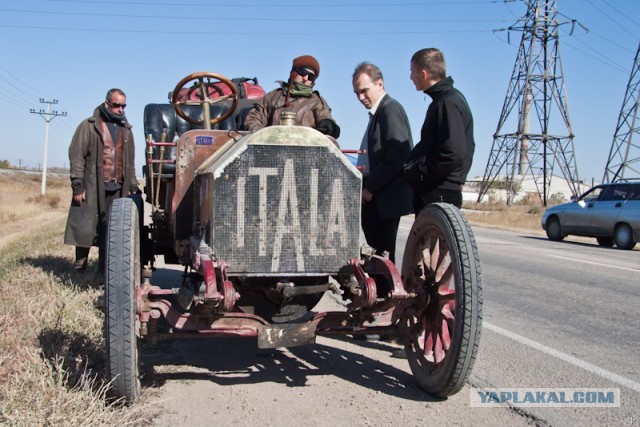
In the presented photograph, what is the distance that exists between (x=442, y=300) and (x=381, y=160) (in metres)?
1.72

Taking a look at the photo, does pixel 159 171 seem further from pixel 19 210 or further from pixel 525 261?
pixel 19 210

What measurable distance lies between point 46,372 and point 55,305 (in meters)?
1.99

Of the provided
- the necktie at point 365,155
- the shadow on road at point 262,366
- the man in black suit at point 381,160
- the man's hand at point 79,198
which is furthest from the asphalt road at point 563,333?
the man's hand at point 79,198

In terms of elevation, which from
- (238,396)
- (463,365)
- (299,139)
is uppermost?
(299,139)

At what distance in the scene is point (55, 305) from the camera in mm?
5805

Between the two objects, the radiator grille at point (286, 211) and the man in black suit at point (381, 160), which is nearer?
the radiator grille at point (286, 211)

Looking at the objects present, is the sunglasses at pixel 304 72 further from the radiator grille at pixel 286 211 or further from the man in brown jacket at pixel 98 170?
the man in brown jacket at pixel 98 170

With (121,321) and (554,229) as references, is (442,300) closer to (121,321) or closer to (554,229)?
(121,321)

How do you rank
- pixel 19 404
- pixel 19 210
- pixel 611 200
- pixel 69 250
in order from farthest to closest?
pixel 19 210
pixel 611 200
pixel 69 250
pixel 19 404

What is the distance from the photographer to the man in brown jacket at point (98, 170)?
7387 millimetres

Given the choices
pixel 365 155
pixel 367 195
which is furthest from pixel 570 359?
pixel 365 155

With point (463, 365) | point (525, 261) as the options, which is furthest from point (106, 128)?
point (525, 261)

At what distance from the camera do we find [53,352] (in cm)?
455

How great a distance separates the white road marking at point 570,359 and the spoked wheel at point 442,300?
1440mm
